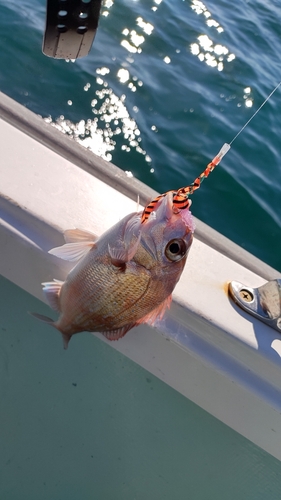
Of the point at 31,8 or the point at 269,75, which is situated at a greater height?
the point at 269,75

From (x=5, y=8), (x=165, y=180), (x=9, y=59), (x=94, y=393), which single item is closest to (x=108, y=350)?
(x=94, y=393)

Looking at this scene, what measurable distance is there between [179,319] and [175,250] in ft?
0.89

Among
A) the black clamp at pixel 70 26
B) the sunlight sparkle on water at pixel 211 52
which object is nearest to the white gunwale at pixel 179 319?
the black clamp at pixel 70 26

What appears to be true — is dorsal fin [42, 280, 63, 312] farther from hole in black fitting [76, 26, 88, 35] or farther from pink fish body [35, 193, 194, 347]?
hole in black fitting [76, 26, 88, 35]

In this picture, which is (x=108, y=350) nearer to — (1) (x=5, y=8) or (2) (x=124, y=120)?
(2) (x=124, y=120)

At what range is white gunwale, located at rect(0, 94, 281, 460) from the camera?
1.49 meters

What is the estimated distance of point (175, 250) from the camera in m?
1.34

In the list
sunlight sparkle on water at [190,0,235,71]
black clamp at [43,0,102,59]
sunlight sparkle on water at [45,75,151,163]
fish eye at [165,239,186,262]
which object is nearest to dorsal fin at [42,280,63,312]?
fish eye at [165,239,186,262]

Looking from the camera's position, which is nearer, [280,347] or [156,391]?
[280,347]

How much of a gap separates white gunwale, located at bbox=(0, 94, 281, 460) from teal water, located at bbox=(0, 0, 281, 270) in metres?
2.83

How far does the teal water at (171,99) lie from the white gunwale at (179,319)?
283 centimetres

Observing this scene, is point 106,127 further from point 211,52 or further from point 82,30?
point 82,30

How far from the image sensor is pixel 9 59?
518cm

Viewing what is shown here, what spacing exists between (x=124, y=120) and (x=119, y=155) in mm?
595
